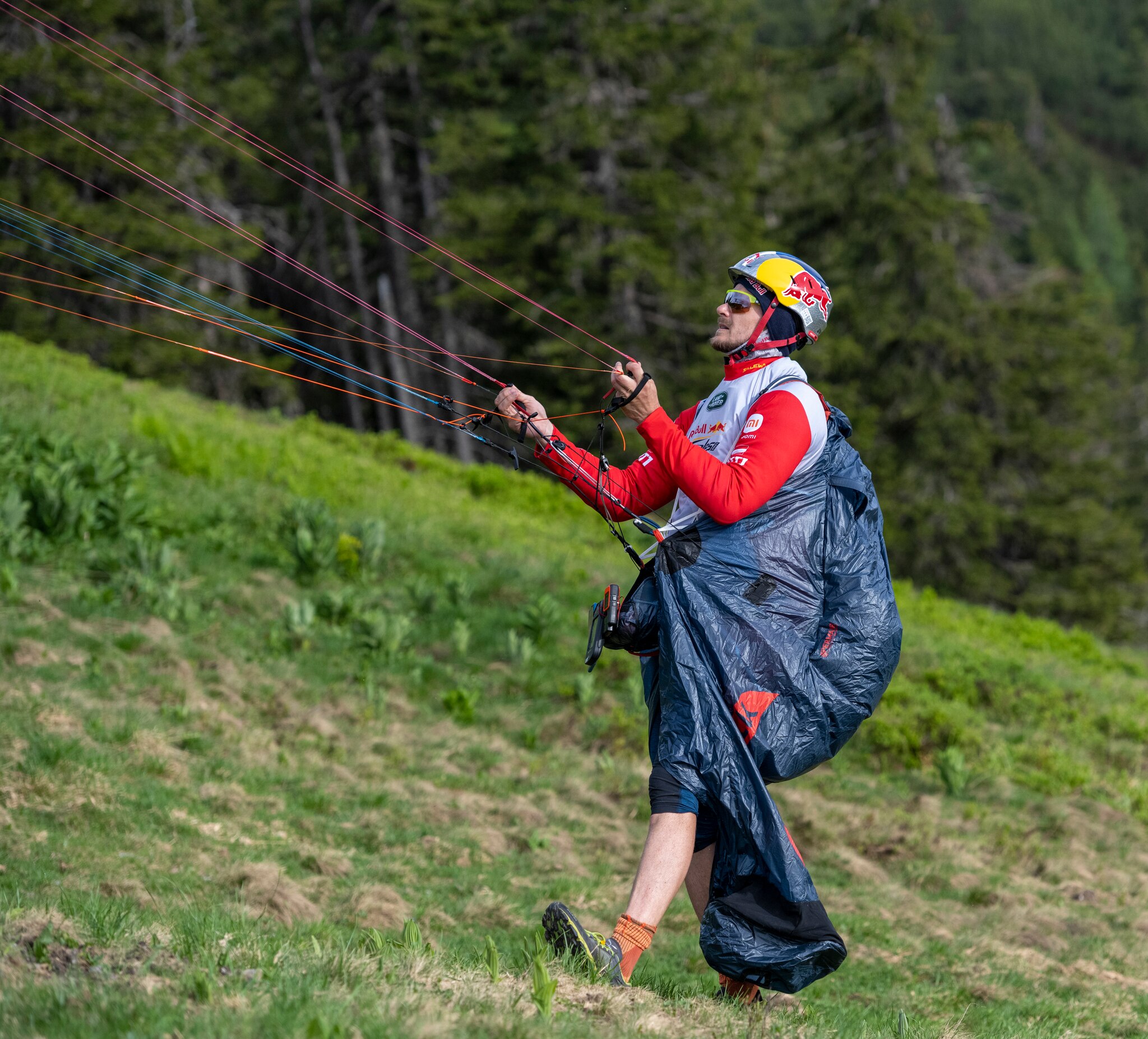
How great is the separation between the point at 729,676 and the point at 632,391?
0.93 meters

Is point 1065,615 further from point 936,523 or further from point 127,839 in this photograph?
point 127,839

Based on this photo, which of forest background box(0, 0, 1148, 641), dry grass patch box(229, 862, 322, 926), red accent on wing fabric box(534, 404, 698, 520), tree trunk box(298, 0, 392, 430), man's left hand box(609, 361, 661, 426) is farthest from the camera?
tree trunk box(298, 0, 392, 430)

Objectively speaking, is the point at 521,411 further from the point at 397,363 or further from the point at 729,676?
the point at 397,363

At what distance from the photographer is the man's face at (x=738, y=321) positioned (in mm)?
3879

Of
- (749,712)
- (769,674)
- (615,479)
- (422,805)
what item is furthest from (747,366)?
(422,805)

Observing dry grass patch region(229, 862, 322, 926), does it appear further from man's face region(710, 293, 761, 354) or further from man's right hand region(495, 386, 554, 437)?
man's face region(710, 293, 761, 354)

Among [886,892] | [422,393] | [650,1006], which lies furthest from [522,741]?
[650,1006]

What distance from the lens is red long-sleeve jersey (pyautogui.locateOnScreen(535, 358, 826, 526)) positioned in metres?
3.52

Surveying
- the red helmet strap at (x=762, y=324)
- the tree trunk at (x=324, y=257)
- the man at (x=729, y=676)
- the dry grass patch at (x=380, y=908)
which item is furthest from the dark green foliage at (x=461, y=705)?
the tree trunk at (x=324, y=257)

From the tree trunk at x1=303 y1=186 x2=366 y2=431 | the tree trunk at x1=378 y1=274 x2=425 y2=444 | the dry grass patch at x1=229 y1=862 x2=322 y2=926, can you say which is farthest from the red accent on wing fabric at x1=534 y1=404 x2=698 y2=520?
the tree trunk at x1=303 y1=186 x2=366 y2=431

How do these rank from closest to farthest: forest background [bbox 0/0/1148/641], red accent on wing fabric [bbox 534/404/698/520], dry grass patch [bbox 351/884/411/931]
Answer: red accent on wing fabric [bbox 534/404/698/520]
dry grass patch [bbox 351/884/411/931]
forest background [bbox 0/0/1148/641]

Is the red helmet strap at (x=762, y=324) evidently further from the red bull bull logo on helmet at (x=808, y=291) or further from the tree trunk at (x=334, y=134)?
the tree trunk at (x=334, y=134)

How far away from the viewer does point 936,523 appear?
22672mm

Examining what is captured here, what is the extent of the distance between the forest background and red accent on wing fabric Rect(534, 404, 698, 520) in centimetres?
1400
